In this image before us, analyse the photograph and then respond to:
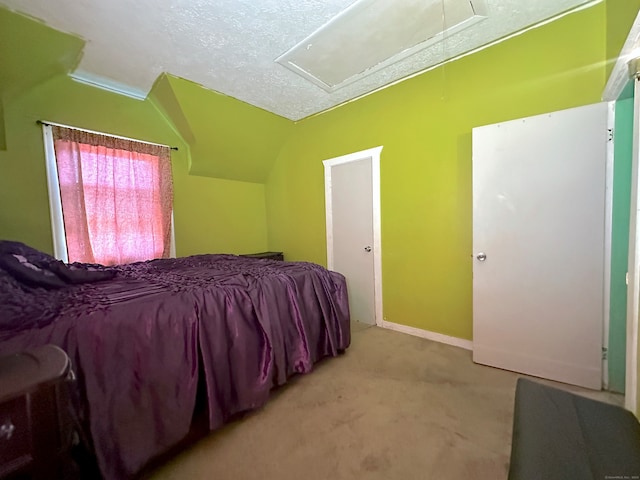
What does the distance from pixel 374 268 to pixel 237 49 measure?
99.8 inches

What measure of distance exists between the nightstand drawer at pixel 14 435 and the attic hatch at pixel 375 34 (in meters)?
2.52

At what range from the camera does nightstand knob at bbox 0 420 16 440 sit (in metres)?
0.61

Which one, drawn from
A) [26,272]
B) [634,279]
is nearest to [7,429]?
[26,272]

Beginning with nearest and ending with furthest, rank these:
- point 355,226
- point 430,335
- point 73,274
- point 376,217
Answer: point 73,274 < point 430,335 < point 376,217 < point 355,226

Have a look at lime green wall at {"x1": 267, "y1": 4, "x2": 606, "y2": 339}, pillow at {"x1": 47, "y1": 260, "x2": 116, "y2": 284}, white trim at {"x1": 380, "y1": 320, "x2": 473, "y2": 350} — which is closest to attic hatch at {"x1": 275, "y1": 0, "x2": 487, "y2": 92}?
lime green wall at {"x1": 267, "y1": 4, "x2": 606, "y2": 339}

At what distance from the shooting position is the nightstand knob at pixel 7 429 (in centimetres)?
61

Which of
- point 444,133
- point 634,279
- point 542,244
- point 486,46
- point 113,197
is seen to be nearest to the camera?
point 634,279

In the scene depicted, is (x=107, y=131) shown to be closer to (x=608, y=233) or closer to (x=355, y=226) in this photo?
(x=355, y=226)

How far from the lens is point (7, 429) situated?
0.62 meters

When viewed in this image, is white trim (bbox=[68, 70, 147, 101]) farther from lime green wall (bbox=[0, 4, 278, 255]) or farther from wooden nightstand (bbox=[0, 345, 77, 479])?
wooden nightstand (bbox=[0, 345, 77, 479])

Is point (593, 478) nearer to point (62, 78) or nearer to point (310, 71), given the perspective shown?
point (310, 71)

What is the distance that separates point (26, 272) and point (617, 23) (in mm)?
3816

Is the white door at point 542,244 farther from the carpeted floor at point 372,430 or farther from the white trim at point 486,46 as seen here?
the white trim at point 486,46

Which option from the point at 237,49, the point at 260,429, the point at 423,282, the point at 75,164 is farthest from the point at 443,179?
the point at 75,164
